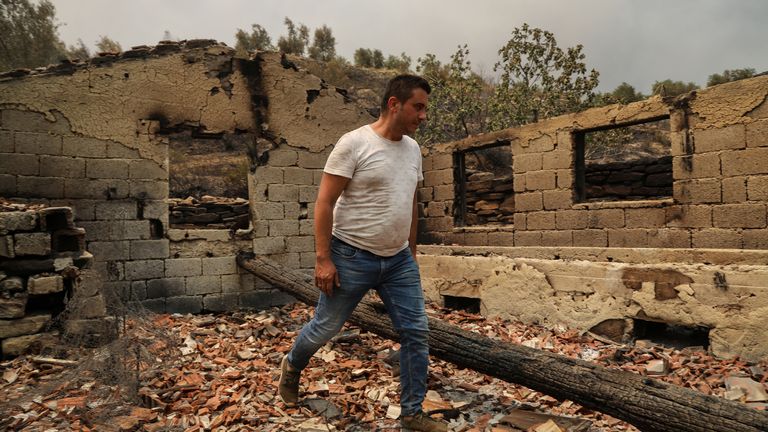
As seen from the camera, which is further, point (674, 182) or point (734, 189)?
point (674, 182)

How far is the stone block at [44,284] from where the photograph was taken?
451 centimetres

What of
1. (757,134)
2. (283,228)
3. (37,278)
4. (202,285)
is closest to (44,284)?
(37,278)

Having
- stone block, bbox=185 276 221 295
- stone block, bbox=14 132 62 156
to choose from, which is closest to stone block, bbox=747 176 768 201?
stone block, bbox=185 276 221 295

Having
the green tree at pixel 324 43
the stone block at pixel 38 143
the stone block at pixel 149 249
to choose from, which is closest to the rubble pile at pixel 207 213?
the stone block at pixel 149 249

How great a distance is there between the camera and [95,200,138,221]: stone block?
6453 mm

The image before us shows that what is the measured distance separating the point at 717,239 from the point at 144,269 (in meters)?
7.50

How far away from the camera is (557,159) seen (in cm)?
765

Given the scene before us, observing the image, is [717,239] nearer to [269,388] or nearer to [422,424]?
[422,424]

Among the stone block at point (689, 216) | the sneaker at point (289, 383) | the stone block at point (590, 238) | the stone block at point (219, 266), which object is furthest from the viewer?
the stone block at point (590, 238)

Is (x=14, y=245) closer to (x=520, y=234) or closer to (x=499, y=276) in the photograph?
(x=499, y=276)

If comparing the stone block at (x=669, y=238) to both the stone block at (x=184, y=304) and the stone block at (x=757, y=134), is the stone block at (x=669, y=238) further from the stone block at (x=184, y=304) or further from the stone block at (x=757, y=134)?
the stone block at (x=184, y=304)

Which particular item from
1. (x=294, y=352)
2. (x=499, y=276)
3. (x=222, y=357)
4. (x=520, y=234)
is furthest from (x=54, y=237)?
(x=520, y=234)

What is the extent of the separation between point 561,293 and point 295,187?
4.25 m

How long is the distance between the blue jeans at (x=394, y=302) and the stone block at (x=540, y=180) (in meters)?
5.31
